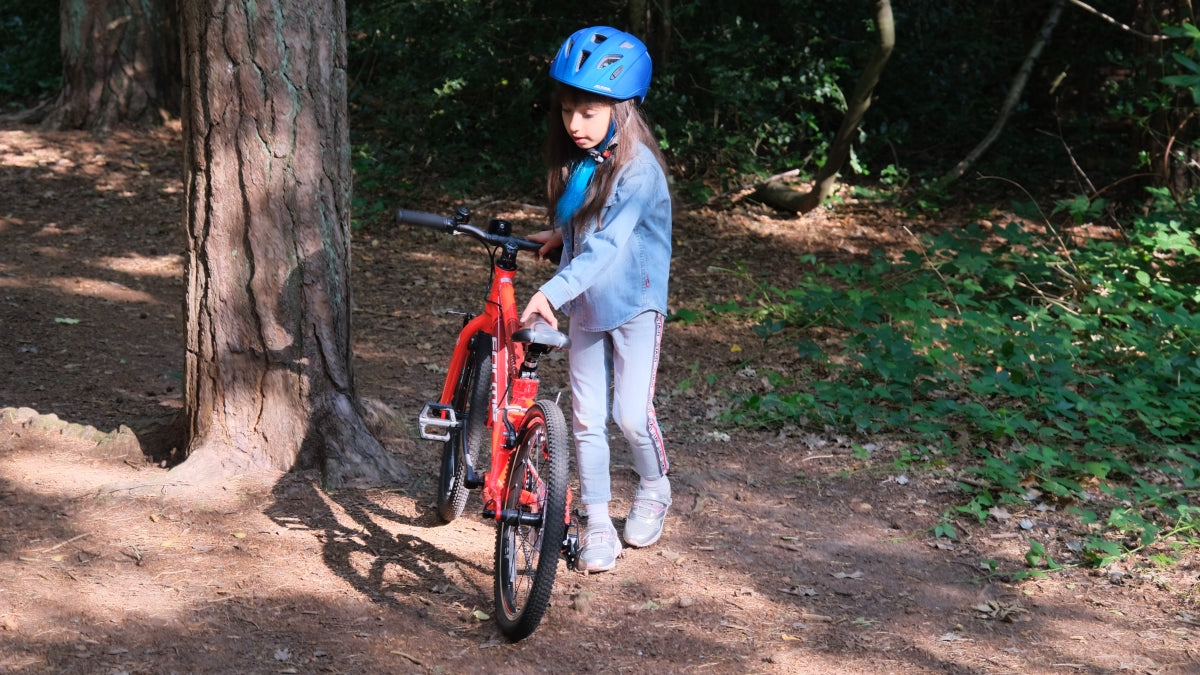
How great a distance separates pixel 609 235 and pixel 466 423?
1.05m

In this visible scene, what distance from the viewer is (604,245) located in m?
3.37

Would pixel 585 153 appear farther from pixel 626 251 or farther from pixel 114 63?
pixel 114 63

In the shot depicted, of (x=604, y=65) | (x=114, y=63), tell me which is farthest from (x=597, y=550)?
(x=114, y=63)

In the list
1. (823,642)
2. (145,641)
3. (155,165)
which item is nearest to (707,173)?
(155,165)

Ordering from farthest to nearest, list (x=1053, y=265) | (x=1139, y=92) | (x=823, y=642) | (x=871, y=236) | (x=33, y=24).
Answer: (x=33, y=24)
(x=871, y=236)
(x=1139, y=92)
(x=1053, y=265)
(x=823, y=642)

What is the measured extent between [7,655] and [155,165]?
329 inches

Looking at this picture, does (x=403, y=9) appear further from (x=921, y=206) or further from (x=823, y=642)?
(x=823, y=642)

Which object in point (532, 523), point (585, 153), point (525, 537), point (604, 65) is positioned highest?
point (604, 65)

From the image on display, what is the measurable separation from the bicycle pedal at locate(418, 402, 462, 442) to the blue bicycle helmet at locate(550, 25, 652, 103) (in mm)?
1306

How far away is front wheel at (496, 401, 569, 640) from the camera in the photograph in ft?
10.6

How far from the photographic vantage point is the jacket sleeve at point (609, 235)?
328cm

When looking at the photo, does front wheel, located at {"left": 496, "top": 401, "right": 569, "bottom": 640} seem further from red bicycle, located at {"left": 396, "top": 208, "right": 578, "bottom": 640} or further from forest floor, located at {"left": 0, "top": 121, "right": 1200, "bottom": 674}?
forest floor, located at {"left": 0, "top": 121, "right": 1200, "bottom": 674}

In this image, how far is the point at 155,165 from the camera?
→ 10570 millimetres

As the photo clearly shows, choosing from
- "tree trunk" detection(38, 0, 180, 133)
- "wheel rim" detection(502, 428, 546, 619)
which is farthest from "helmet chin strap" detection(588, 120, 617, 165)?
"tree trunk" detection(38, 0, 180, 133)
